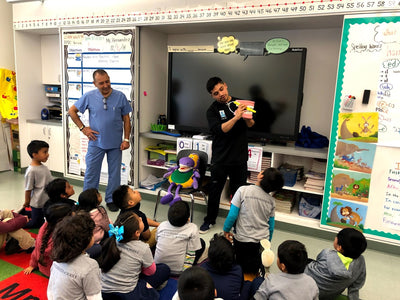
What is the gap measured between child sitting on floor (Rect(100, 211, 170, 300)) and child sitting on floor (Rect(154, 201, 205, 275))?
0.23 m

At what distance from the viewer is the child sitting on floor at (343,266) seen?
1.75 metres

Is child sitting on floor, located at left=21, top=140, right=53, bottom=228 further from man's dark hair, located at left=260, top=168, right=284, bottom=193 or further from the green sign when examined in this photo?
the green sign

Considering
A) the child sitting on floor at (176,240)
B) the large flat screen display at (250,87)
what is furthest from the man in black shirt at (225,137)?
the child sitting on floor at (176,240)

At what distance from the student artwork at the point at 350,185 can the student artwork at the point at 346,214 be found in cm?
5

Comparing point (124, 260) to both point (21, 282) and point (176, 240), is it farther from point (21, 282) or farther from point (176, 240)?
point (21, 282)

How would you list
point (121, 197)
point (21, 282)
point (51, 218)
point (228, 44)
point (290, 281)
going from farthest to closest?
point (228, 44) < point (121, 197) < point (21, 282) < point (51, 218) < point (290, 281)

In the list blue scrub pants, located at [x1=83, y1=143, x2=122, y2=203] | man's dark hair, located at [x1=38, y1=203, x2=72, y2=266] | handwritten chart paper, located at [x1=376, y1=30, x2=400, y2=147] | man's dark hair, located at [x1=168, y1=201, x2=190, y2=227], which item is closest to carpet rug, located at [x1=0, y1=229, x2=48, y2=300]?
man's dark hair, located at [x1=38, y1=203, x2=72, y2=266]

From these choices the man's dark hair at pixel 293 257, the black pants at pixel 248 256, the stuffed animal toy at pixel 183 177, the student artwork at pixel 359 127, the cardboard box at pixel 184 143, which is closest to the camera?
the man's dark hair at pixel 293 257

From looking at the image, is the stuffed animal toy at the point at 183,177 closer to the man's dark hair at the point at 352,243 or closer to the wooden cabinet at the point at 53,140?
the man's dark hair at the point at 352,243

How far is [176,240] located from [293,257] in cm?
76

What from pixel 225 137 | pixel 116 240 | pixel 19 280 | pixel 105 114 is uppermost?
pixel 105 114

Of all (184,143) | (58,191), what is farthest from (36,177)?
(184,143)

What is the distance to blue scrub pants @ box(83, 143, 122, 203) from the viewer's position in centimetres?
335

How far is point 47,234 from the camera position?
79.7 inches
